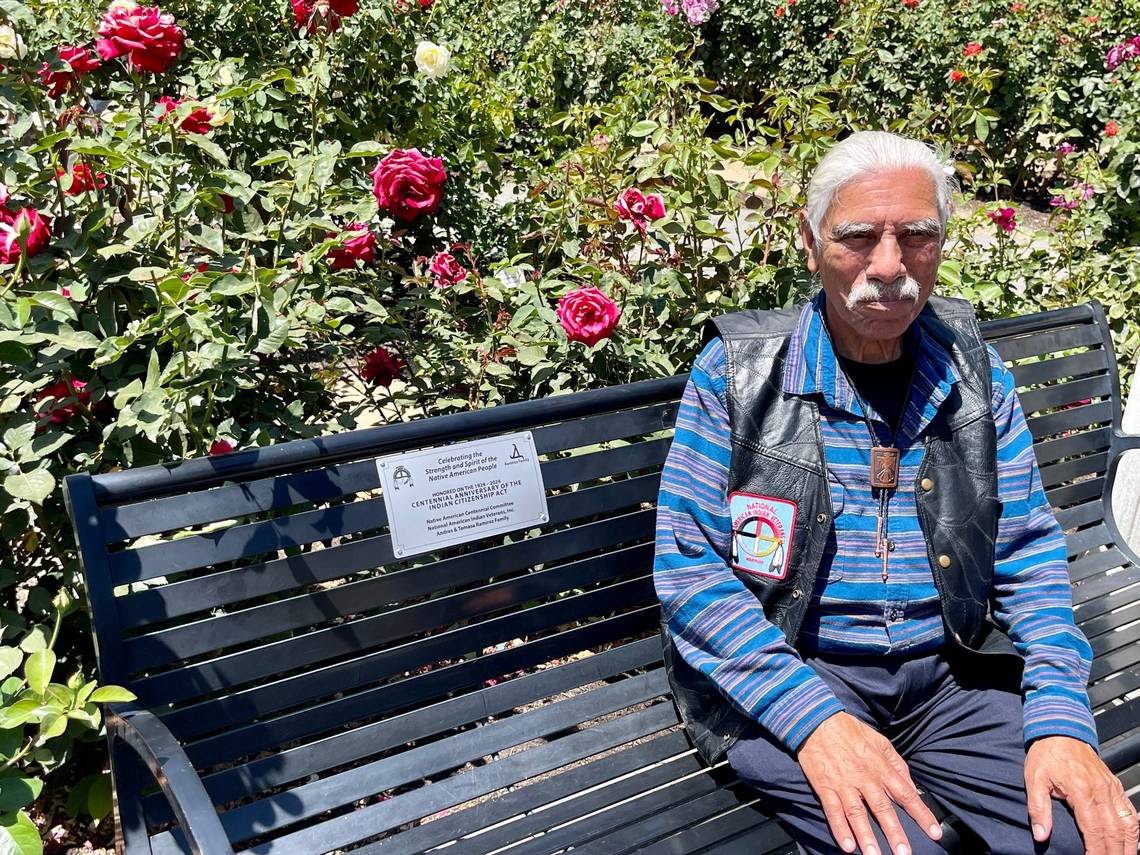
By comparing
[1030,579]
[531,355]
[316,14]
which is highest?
[316,14]

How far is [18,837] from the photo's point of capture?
1.37 m

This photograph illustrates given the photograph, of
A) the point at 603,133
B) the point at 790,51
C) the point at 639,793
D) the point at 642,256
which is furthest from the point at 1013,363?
the point at 790,51

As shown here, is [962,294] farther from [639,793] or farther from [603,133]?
[639,793]

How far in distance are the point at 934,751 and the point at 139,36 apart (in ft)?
6.57

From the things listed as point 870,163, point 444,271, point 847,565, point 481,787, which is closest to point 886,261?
point 870,163

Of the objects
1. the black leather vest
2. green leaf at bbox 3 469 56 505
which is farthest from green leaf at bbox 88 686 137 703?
the black leather vest

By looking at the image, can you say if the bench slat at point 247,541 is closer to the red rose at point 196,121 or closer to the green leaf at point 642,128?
the red rose at point 196,121

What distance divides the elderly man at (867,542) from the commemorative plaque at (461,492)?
31cm

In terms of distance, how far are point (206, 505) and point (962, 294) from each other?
2323mm

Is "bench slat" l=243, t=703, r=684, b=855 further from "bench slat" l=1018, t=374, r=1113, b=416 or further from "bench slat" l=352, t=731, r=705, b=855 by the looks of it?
"bench slat" l=1018, t=374, r=1113, b=416

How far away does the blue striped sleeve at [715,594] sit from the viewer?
182cm

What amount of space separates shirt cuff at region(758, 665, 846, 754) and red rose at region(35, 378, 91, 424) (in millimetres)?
1427

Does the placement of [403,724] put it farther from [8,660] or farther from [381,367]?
[381,367]

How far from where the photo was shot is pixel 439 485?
6.75 feet
